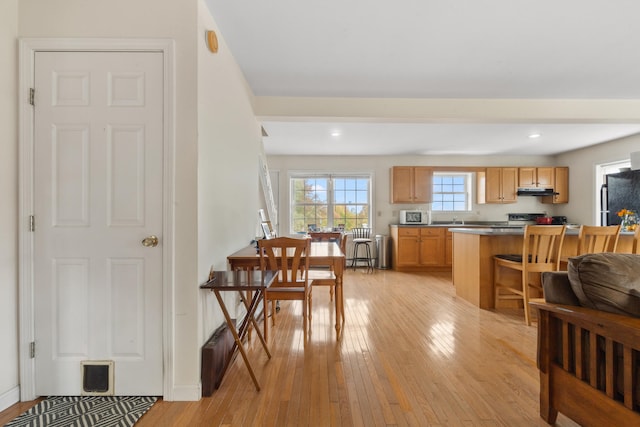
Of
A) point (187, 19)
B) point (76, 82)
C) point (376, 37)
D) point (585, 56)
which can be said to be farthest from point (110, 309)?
point (585, 56)

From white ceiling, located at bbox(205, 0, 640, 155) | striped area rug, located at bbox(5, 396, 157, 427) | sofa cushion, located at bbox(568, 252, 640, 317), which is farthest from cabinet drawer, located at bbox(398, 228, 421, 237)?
striped area rug, located at bbox(5, 396, 157, 427)

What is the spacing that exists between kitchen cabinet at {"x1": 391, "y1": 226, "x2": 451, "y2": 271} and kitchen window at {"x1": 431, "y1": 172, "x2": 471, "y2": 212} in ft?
2.89

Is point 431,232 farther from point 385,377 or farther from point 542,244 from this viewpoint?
point 385,377

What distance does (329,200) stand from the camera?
6355 mm

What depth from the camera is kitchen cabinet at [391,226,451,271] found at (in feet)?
18.6

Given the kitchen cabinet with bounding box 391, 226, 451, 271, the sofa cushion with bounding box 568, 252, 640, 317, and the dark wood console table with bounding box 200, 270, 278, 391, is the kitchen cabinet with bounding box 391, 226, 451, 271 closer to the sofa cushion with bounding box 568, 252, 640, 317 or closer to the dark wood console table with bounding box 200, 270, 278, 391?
the dark wood console table with bounding box 200, 270, 278, 391

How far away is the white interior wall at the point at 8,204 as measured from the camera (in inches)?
64.2

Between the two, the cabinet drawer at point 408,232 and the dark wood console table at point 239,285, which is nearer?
the dark wood console table at point 239,285

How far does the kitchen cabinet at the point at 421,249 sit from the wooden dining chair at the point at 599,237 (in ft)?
8.53

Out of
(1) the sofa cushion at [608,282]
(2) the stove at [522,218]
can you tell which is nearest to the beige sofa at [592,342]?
(1) the sofa cushion at [608,282]

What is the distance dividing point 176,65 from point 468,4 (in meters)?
1.86

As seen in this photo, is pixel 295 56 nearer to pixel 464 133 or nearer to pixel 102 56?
pixel 102 56

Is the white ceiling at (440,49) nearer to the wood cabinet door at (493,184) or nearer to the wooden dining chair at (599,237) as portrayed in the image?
the wooden dining chair at (599,237)

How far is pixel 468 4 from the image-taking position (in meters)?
1.88
